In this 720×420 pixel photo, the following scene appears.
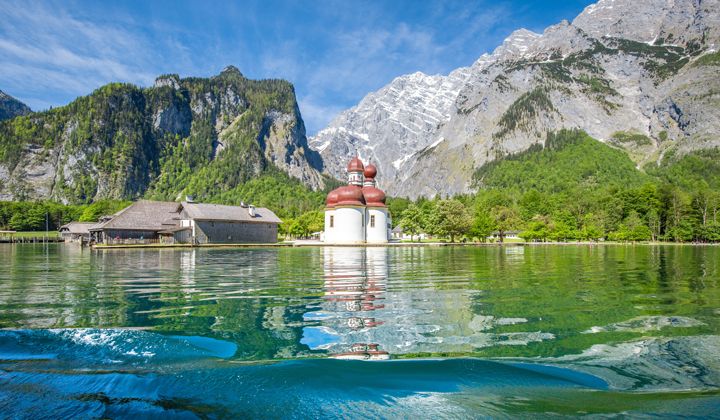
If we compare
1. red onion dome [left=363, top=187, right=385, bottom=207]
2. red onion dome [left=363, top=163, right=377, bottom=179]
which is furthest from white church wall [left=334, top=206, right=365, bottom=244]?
red onion dome [left=363, top=163, right=377, bottom=179]

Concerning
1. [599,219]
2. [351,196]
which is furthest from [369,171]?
[599,219]

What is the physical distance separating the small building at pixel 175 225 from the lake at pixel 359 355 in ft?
183

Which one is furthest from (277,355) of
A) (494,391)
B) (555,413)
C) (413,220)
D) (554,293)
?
(413,220)

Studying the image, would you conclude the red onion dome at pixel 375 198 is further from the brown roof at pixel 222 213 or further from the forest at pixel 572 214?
the brown roof at pixel 222 213

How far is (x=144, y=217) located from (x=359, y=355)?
69.4 m

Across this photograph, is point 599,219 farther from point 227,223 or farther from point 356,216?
point 227,223

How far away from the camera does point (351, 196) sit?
2876 inches

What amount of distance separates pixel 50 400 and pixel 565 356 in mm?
7192

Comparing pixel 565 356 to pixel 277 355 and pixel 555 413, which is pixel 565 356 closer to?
pixel 555 413

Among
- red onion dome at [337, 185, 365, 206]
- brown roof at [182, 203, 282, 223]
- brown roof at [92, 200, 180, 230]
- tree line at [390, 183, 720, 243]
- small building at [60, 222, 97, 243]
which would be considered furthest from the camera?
small building at [60, 222, 97, 243]

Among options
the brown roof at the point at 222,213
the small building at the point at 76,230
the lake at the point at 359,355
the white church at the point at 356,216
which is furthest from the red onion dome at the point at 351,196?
the small building at the point at 76,230

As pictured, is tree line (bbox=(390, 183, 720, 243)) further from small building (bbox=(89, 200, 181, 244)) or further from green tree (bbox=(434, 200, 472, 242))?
small building (bbox=(89, 200, 181, 244))

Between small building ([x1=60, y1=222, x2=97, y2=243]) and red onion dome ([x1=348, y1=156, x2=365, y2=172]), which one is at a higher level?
red onion dome ([x1=348, y1=156, x2=365, y2=172])

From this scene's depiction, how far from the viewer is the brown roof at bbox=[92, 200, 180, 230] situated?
6475 cm
